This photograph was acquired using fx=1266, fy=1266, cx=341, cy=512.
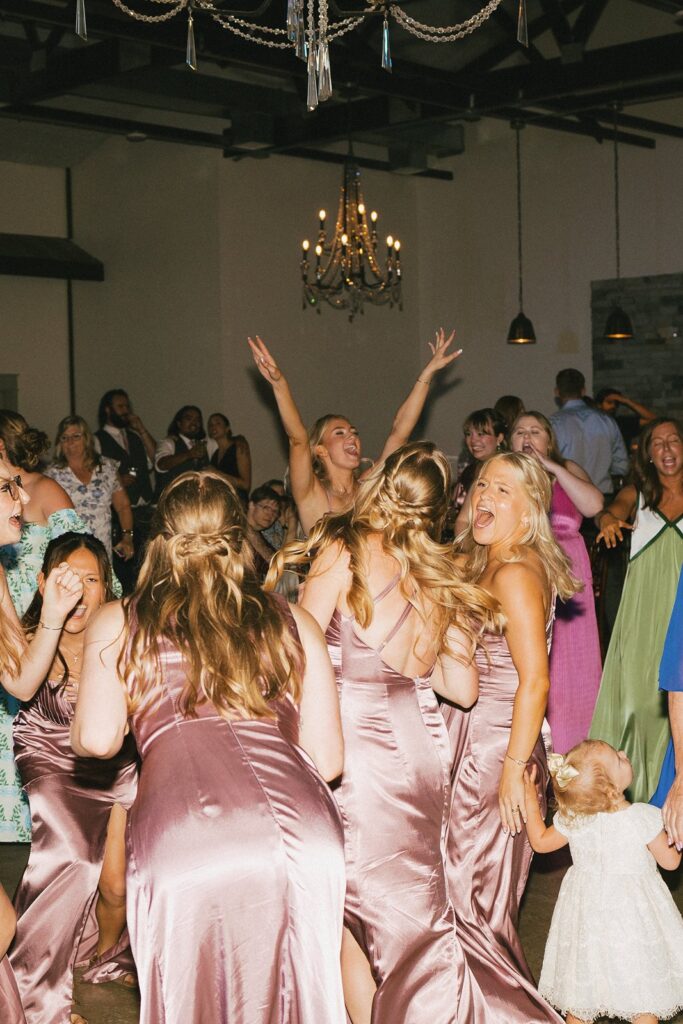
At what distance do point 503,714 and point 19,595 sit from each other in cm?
206

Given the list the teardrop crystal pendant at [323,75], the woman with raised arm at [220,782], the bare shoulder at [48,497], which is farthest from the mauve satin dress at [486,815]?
the bare shoulder at [48,497]

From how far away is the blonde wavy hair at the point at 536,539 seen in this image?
111 inches

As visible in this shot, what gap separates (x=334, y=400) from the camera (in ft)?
36.0

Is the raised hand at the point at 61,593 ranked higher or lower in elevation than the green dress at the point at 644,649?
higher

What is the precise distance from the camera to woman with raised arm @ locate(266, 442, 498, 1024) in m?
2.46

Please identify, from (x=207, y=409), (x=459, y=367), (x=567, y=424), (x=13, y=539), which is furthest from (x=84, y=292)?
(x=13, y=539)

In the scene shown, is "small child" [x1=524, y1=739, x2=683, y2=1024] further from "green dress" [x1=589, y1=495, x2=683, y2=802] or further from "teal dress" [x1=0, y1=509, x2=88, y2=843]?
"teal dress" [x1=0, y1=509, x2=88, y2=843]

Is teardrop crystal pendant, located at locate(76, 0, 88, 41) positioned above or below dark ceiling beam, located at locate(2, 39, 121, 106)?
below

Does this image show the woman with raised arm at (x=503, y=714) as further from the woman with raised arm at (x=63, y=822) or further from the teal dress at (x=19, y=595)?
the teal dress at (x=19, y=595)

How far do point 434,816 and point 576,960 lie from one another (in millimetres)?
498

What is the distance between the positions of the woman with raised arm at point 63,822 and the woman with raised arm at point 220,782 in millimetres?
744

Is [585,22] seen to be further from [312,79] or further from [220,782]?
[220,782]

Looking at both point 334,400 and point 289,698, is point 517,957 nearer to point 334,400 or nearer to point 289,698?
point 289,698

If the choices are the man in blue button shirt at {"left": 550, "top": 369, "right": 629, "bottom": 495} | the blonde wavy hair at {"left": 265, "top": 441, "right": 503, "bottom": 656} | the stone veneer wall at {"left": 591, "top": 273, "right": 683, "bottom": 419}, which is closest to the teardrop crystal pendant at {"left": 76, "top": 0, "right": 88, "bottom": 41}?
the blonde wavy hair at {"left": 265, "top": 441, "right": 503, "bottom": 656}
